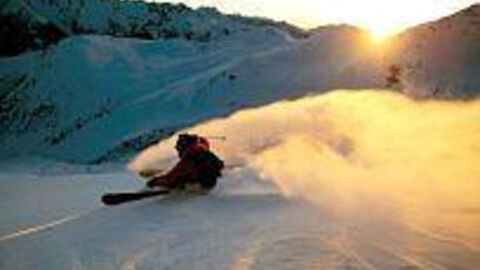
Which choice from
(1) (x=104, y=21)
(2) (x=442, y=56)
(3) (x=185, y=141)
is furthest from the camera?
Result: (1) (x=104, y=21)

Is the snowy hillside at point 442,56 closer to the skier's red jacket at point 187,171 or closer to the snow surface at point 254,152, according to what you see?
the snow surface at point 254,152

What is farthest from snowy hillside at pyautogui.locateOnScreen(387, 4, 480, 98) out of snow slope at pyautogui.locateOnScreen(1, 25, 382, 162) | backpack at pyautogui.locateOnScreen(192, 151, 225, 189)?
backpack at pyautogui.locateOnScreen(192, 151, 225, 189)

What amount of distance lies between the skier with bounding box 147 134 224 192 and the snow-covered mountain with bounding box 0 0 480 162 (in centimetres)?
1623

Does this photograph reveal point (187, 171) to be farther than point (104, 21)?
No

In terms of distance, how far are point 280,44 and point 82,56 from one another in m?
11.6

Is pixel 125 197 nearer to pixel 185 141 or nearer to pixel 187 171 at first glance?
pixel 187 171

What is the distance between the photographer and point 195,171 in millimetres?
13414

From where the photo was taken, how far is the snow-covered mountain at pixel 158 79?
3231 cm

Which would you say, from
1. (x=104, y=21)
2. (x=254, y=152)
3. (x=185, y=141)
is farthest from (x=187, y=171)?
(x=104, y=21)

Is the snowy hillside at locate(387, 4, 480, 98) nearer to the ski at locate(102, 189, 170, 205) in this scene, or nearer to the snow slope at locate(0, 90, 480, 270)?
the snow slope at locate(0, 90, 480, 270)

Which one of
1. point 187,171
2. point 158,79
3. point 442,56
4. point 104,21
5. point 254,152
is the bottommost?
point 254,152

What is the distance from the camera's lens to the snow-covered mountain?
32.3 meters

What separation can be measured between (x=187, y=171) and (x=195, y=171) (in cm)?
13

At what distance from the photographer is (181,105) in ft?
120
